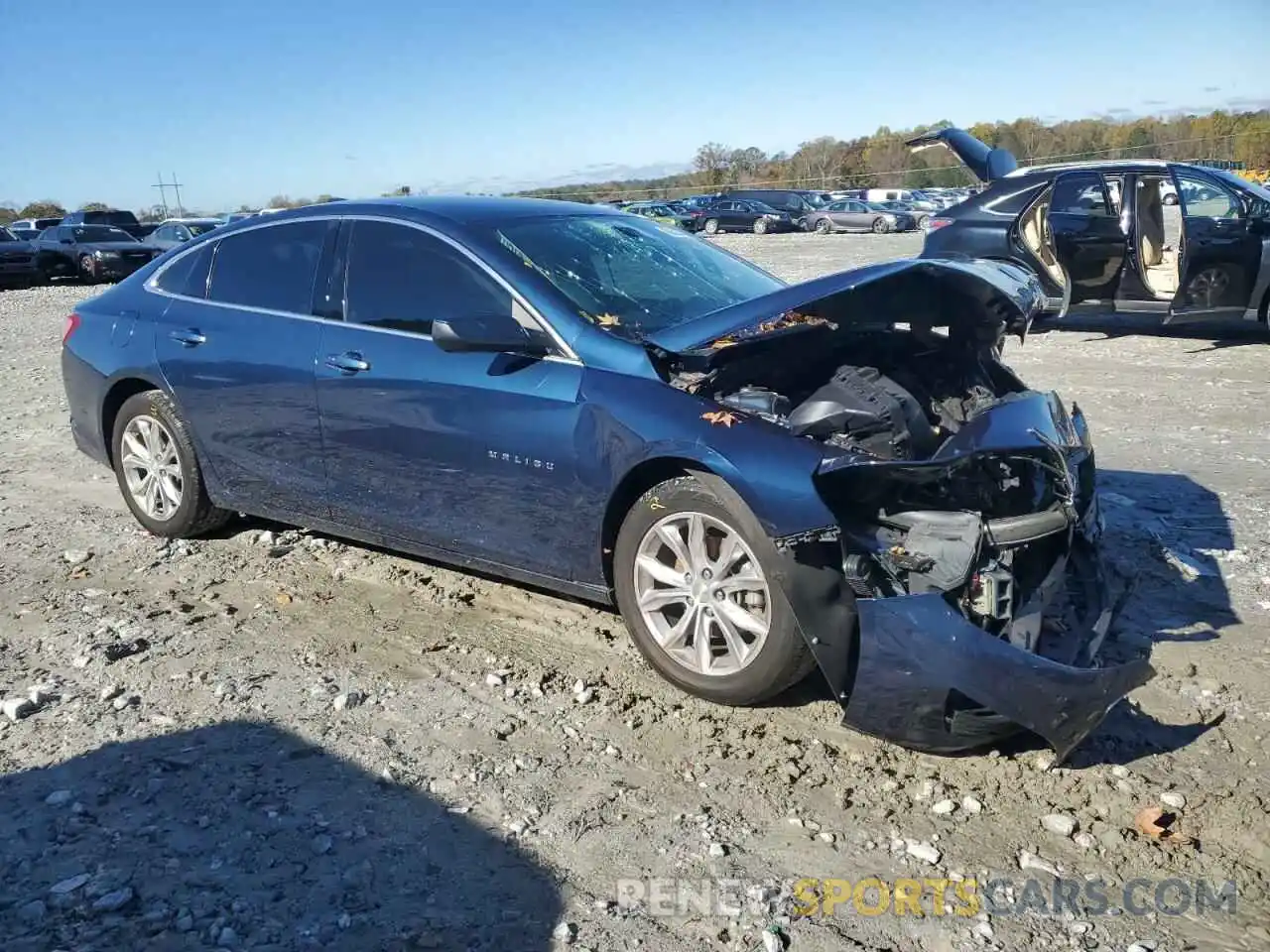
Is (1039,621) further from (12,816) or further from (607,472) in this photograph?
(12,816)

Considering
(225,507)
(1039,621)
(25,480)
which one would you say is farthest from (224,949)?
(25,480)

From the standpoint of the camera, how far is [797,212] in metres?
40.6

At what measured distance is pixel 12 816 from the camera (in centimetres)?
315

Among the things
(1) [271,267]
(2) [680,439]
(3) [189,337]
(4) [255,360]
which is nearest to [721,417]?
(2) [680,439]

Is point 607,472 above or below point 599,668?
above

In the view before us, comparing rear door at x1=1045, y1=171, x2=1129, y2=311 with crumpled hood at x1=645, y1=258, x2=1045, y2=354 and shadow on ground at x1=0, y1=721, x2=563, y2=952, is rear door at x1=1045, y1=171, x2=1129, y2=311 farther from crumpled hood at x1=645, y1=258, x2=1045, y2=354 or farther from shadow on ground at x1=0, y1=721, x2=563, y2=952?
shadow on ground at x1=0, y1=721, x2=563, y2=952

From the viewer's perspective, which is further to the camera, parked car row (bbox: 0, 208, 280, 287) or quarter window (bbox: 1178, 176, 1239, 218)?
parked car row (bbox: 0, 208, 280, 287)

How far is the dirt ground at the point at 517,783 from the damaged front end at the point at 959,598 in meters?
0.29

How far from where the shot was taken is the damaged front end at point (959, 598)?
3080 millimetres

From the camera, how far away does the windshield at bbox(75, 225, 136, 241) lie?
24969 mm

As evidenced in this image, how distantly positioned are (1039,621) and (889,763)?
66 cm

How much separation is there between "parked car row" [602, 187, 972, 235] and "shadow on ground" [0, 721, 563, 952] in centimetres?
3600

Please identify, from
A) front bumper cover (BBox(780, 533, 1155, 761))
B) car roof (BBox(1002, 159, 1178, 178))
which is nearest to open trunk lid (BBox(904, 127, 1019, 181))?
car roof (BBox(1002, 159, 1178, 178))

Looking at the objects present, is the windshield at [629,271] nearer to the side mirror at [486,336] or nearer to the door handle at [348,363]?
the side mirror at [486,336]
